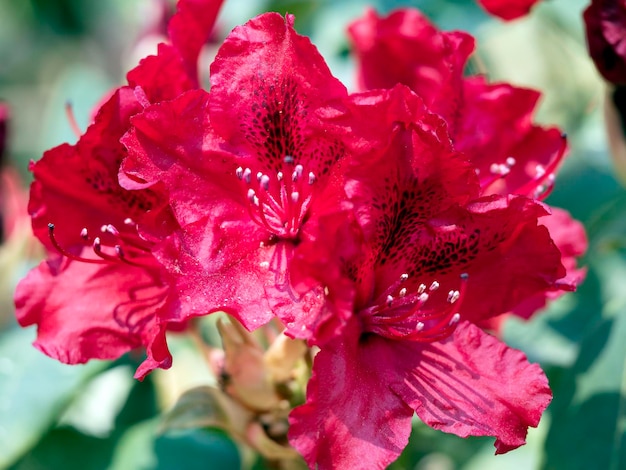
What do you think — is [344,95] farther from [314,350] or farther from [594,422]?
[594,422]

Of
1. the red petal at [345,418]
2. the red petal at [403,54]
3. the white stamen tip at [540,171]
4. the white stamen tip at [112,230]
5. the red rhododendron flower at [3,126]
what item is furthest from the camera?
the red rhododendron flower at [3,126]

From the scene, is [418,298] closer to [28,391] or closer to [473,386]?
[473,386]

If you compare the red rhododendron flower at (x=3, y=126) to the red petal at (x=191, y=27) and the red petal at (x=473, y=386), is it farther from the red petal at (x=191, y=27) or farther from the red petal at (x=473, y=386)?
the red petal at (x=473, y=386)

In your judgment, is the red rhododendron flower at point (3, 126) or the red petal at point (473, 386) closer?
the red petal at point (473, 386)

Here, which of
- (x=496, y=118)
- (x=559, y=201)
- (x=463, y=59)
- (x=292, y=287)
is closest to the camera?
(x=292, y=287)

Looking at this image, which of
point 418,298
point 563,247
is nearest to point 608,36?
point 563,247

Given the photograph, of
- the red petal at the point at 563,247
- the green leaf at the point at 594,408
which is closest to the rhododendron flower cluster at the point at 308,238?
the red petal at the point at 563,247

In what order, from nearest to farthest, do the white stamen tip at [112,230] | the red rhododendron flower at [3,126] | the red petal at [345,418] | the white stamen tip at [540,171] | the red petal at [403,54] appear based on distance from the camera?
the red petal at [345,418] → the white stamen tip at [112,230] → the white stamen tip at [540,171] → the red petal at [403,54] → the red rhododendron flower at [3,126]

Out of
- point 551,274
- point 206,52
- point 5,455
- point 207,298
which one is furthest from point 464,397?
point 206,52
